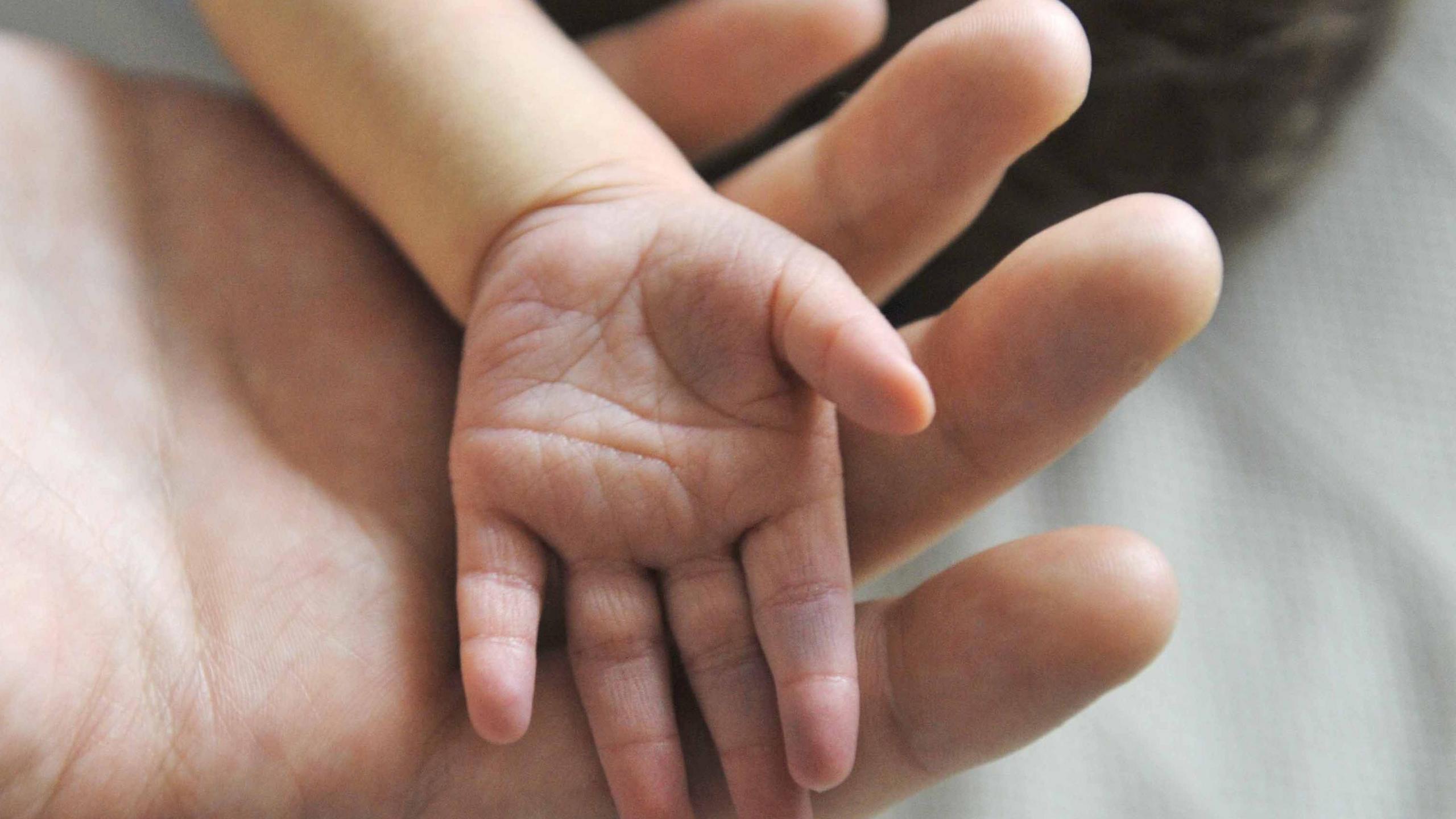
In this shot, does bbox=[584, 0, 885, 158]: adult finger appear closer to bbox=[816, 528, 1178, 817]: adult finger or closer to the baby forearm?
the baby forearm

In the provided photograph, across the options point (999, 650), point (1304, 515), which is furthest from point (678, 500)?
point (1304, 515)

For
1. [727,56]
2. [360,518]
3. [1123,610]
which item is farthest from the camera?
[727,56]

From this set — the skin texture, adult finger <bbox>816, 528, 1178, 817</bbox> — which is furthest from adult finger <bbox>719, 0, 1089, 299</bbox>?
adult finger <bbox>816, 528, 1178, 817</bbox>

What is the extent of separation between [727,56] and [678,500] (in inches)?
12.7

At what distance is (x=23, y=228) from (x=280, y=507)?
204 mm

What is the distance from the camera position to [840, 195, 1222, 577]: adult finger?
44cm

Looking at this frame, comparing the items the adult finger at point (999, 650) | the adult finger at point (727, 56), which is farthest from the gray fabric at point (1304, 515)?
the adult finger at point (727, 56)

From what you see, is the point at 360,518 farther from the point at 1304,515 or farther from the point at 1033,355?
the point at 1304,515

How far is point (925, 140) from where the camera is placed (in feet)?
1.76

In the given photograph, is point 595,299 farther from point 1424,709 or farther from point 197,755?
point 1424,709

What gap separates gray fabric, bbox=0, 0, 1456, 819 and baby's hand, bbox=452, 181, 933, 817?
0.21m

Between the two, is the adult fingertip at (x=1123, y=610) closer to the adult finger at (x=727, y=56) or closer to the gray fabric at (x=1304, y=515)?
the gray fabric at (x=1304, y=515)

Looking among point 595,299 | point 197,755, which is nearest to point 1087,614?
point 595,299

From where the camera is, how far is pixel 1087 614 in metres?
0.44
